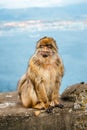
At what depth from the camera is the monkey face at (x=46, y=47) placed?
12.8 m

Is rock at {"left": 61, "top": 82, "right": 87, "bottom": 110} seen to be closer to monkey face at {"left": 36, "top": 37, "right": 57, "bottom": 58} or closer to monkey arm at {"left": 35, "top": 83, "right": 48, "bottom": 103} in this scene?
monkey arm at {"left": 35, "top": 83, "right": 48, "bottom": 103}

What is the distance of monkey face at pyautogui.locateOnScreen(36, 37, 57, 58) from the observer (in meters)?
12.8

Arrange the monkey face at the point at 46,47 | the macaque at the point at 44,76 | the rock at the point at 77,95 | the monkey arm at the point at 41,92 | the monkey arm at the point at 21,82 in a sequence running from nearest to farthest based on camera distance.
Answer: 1. the monkey face at the point at 46,47
2. the macaque at the point at 44,76
3. the monkey arm at the point at 41,92
4. the rock at the point at 77,95
5. the monkey arm at the point at 21,82

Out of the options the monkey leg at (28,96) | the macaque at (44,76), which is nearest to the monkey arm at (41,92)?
the macaque at (44,76)

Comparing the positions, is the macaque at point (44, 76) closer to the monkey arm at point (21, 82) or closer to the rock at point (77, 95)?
the monkey arm at point (21, 82)

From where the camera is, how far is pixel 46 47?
42.3ft

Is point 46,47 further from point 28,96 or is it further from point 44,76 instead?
point 28,96

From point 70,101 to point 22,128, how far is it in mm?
1602

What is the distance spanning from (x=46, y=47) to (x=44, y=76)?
71 cm

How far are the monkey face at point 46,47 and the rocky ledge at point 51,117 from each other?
1.27 metres

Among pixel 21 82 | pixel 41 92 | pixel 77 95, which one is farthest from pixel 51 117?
pixel 21 82

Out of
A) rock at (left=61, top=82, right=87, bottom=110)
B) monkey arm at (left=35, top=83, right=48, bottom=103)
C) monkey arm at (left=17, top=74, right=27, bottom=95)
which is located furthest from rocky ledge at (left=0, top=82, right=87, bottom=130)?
monkey arm at (left=17, top=74, right=27, bottom=95)

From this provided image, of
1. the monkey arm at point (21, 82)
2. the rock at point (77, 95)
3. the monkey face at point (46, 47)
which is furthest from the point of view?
the monkey arm at point (21, 82)

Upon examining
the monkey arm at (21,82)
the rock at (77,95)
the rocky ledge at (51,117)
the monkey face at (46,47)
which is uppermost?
the monkey face at (46,47)
